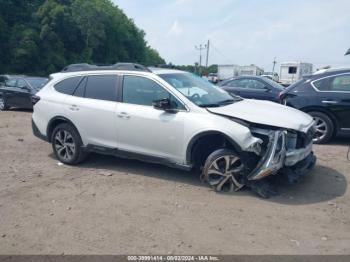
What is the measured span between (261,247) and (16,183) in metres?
3.84

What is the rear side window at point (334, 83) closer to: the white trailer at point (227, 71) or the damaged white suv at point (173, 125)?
the damaged white suv at point (173, 125)

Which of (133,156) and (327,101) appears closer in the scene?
(133,156)

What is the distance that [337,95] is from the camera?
7734 mm

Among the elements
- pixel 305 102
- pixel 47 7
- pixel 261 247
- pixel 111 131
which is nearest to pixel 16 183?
pixel 111 131

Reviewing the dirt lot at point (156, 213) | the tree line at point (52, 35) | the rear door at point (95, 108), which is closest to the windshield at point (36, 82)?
the dirt lot at point (156, 213)

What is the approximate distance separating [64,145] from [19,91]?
834 cm

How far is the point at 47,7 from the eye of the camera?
50094 millimetres

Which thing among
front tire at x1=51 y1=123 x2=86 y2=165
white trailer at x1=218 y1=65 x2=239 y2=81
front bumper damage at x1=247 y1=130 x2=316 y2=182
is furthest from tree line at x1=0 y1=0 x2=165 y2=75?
front bumper damage at x1=247 y1=130 x2=316 y2=182

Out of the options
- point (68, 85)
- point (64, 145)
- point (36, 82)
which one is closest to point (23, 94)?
point (36, 82)

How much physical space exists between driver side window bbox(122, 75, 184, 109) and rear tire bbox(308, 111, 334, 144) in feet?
13.4

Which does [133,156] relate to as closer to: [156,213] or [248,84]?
[156,213]

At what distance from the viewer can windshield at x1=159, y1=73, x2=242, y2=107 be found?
17.7 feet

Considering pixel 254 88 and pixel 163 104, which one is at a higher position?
pixel 254 88

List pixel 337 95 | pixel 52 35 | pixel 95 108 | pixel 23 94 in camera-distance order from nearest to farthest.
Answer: pixel 95 108 → pixel 337 95 → pixel 23 94 → pixel 52 35
